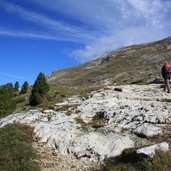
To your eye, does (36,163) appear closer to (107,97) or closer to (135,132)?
(135,132)

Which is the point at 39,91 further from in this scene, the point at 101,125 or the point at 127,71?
the point at 127,71

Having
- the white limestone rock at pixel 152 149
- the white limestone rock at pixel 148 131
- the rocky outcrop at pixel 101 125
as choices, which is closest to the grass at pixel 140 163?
the white limestone rock at pixel 152 149

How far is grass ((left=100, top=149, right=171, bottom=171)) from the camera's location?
14.2 meters

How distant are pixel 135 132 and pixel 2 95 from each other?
33.3m

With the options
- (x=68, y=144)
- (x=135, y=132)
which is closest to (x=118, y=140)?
(x=135, y=132)

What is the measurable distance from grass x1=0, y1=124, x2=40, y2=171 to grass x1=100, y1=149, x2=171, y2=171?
3847 millimetres

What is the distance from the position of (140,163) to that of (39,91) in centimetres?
3914

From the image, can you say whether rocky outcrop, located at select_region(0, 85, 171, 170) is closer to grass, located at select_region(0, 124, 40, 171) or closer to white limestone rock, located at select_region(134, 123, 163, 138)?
white limestone rock, located at select_region(134, 123, 163, 138)

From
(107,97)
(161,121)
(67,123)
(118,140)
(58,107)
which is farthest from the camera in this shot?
(107,97)

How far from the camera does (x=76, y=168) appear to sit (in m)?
15.9

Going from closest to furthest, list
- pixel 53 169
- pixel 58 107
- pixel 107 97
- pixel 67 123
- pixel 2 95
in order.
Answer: pixel 53 169
pixel 67 123
pixel 58 107
pixel 107 97
pixel 2 95

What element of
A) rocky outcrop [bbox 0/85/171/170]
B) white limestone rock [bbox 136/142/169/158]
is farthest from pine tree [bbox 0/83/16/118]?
white limestone rock [bbox 136/142/169/158]

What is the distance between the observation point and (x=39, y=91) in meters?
52.3

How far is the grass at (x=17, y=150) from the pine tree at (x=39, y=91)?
29421mm
